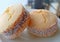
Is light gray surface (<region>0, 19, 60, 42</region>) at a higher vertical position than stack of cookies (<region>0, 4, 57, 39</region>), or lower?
lower

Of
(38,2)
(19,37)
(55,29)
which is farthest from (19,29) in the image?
(38,2)

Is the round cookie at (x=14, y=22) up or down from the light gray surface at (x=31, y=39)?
up

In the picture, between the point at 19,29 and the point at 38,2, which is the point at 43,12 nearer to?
the point at 19,29

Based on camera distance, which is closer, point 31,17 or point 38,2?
point 31,17
